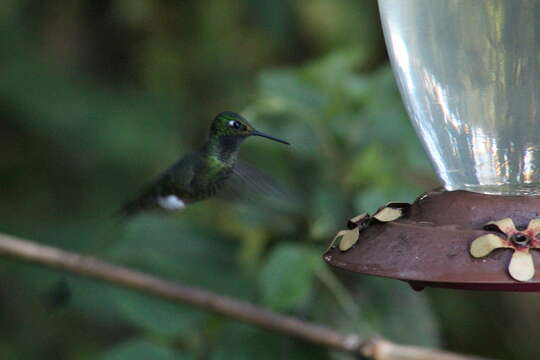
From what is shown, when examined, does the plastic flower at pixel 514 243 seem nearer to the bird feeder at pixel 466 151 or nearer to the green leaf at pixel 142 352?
the bird feeder at pixel 466 151

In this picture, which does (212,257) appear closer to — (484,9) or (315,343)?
(315,343)

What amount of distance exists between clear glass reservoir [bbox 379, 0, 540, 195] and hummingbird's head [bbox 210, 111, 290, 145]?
1.03 ft

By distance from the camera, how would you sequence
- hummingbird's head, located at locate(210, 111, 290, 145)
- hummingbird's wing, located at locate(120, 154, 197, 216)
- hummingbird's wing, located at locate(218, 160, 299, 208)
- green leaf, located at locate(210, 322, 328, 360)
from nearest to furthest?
hummingbird's head, located at locate(210, 111, 290, 145) → hummingbird's wing, located at locate(218, 160, 299, 208) → hummingbird's wing, located at locate(120, 154, 197, 216) → green leaf, located at locate(210, 322, 328, 360)

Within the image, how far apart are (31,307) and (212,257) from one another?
162 centimetres

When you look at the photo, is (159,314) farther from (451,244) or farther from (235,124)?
(451,244)

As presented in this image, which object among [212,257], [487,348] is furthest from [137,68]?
[487,348]

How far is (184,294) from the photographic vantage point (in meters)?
2.25

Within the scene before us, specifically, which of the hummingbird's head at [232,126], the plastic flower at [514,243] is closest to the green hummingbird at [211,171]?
the hummingbird's head at [232,126]

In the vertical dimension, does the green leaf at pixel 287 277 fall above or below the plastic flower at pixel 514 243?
below

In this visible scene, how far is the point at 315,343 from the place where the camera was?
2.15 metres

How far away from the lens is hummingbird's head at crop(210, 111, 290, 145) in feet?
5.48

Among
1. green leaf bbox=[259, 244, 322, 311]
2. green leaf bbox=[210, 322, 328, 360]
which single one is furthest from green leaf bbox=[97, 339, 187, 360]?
green leaf bbox=[259, 244, 322, 311]

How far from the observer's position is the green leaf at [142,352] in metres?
2.32

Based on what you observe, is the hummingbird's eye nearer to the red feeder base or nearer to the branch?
the red feeder base
